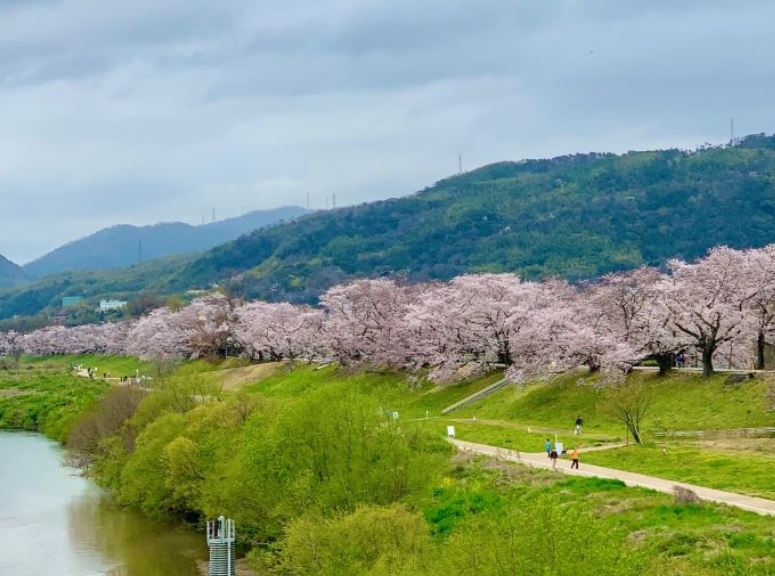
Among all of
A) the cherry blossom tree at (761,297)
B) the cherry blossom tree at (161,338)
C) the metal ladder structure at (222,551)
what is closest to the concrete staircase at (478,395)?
the cherry blossom tree at (761,297)

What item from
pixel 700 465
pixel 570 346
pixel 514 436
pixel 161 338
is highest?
pixel 570 346

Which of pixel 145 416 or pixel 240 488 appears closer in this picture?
pixel 240 488

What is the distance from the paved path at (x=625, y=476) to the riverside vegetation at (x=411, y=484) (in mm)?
1282

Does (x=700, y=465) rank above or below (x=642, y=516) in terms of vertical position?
above

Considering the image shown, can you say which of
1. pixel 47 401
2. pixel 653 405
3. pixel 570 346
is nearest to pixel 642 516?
pixel 653 405

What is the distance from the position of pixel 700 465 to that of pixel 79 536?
123ft

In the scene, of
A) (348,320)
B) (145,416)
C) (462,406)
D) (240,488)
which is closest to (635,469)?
(240,488)

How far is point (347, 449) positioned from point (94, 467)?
4167 centimetres

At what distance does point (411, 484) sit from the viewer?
147 feet

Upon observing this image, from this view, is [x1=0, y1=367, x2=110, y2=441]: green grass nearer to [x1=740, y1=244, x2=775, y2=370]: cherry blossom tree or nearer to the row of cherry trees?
the row of cherry trees

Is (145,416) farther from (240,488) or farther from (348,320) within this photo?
(348,320)

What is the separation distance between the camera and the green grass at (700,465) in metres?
42.3

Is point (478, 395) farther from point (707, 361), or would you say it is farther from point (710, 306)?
point (710, 306)

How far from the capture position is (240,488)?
49.8 metres
